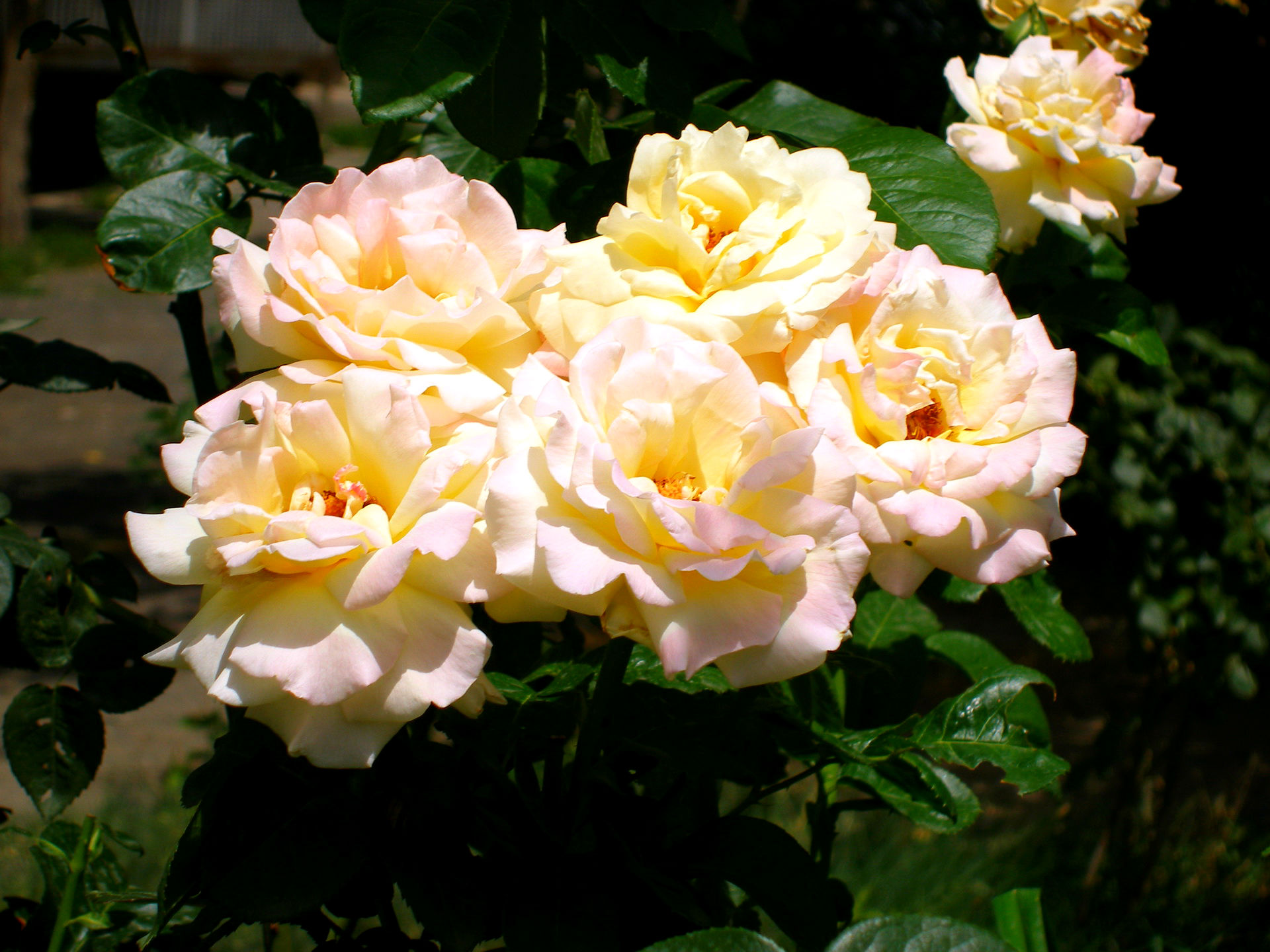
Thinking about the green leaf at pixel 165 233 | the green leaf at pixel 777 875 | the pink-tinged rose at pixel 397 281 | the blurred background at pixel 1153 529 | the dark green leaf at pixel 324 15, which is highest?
the dark green leaf at pixel 324 15

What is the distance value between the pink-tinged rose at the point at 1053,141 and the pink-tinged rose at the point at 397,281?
0.42 meters

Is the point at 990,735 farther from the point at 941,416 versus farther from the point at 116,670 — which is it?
the point at 116,670

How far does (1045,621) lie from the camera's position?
90 cm

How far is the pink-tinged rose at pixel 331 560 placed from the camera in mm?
476

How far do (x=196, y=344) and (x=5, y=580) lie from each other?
273 millimetres

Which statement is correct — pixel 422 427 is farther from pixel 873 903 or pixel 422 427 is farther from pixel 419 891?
pixel 873 903

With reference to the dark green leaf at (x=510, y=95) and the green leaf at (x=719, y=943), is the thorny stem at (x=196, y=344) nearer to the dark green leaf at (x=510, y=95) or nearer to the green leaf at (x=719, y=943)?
the dark green leaf at (x=510, y=95)

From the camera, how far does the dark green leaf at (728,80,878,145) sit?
81 cm

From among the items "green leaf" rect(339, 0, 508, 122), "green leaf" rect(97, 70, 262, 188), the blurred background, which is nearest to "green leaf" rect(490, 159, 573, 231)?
"green leaf" rect(339, 0, 508, 122)

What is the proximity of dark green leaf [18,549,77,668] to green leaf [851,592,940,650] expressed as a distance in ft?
2.43

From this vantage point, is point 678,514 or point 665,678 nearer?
point 678,514

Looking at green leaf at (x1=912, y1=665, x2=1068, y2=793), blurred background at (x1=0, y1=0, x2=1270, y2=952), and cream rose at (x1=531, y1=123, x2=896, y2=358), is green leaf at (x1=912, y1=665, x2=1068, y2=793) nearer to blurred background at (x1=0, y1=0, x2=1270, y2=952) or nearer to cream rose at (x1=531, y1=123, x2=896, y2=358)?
cream rose at (x1=531, y1=123, x2=896, y2=358)

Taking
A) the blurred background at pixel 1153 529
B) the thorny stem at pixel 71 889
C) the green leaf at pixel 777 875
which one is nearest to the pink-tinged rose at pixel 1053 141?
the green leaf at pixel 777 875

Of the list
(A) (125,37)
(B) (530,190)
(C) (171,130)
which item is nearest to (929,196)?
(B) (530,190)
